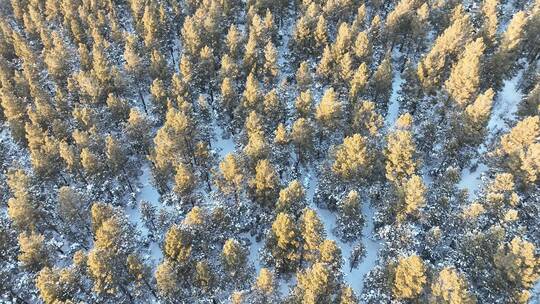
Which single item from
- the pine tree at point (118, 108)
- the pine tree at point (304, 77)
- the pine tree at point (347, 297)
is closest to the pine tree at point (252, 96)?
the pine tree at point (304, 77)

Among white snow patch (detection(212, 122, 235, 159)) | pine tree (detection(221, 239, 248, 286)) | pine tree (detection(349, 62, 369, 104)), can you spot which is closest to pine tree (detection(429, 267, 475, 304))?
pine tree (detection(221, 239, 248, 286))

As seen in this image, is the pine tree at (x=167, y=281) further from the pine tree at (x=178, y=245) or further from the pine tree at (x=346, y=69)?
the pine tree at (x=346, y=69)

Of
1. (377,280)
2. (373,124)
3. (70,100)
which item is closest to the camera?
(377,280)

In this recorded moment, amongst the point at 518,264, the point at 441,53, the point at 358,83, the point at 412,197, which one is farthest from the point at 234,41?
the point at 518,264

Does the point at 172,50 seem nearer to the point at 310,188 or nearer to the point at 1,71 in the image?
the point at 1,71

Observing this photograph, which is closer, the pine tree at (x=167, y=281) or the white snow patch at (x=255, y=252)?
the pine tree at (x=167, y=281)

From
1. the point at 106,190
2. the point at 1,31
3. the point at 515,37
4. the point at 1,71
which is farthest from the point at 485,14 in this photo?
the point at 1,31

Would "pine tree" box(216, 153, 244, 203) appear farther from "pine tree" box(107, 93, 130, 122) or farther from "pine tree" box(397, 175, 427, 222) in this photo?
"pine tree" box(107, 93, 130, 122)
